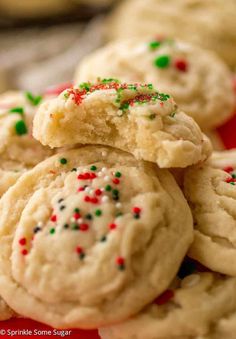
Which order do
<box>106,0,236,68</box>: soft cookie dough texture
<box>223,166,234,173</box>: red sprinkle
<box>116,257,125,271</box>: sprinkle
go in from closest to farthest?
<box>116,257,125,271</box>: sprinkle, <box>223,166,234,173</box>: red sprinkle, <box>106,0,236,68</box>: soft cookie dough texture

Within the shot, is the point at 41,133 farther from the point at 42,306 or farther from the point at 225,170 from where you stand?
the point at 225,170

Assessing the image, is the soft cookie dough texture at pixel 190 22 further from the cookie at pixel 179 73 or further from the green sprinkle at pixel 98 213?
the green sprinkle at pixel 98 213

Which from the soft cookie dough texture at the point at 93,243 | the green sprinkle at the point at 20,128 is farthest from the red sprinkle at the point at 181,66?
the soft cookie dough texture at the point at 93,243

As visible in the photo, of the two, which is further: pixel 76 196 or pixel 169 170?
pixel 169 170

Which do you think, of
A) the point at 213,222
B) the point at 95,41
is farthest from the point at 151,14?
the point at 213,222

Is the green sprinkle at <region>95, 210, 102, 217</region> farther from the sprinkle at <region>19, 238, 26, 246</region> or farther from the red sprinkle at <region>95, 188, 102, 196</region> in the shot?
the sprinkle at <region>19, 238, 26, 246</region>

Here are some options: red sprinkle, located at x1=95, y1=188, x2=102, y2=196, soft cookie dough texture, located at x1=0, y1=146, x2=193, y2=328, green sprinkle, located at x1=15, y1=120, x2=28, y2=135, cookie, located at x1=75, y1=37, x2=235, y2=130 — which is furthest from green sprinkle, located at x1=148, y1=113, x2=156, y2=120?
cookie, located at x1=75, y1=37, x2=235, y2=130

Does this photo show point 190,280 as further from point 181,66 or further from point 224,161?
point 181,66
